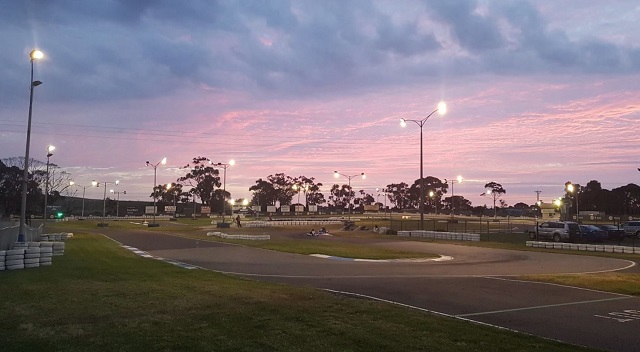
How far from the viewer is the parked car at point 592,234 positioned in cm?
4369

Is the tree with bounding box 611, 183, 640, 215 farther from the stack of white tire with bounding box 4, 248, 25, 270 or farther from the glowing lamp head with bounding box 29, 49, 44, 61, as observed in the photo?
the stack of white tire with bounding box 4, 248, 25, 270

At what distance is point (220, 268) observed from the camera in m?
22.1

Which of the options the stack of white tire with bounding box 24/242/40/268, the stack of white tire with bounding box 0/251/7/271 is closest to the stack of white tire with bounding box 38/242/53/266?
the stack of white tire with bounding box 24/242/40/268

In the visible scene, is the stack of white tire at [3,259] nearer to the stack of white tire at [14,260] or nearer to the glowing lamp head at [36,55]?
the stack of white tire at [14,260]

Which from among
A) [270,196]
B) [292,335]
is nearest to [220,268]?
[292,335]

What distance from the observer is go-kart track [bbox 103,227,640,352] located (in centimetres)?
1041

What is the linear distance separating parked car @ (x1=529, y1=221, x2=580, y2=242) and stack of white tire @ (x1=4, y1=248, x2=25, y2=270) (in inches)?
1482

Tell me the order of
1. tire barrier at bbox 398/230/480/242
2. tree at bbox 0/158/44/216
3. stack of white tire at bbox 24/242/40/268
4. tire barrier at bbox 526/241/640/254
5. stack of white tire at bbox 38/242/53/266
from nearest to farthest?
stack of white tire at bbox 24/242/40/268 < stack of white tire at bbox 38/242/53/266 < tire barrier at bbox 526/241/640/254 < tire barrier at bbox 398/230/480/242 < tree at bbox 0/158/44/216

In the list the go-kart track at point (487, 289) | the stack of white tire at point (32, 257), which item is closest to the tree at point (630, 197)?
the go-kart track at point (487, 289)

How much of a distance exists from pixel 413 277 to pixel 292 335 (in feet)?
36.6

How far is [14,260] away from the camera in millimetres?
19875

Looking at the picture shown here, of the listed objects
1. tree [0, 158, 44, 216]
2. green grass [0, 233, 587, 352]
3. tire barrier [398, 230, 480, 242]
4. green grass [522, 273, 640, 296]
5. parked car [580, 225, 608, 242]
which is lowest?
green grass [522, 273, 640, 296]

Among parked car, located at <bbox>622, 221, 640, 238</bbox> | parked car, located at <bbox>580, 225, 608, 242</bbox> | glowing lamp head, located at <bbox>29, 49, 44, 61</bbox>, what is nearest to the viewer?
glowing lamp head, located at <bbox>29, 49, 44, 61</bbox>

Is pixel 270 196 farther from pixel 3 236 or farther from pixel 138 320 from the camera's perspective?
pixel 138 320
